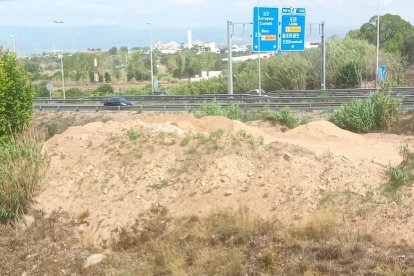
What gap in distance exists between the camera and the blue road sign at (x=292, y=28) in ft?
119

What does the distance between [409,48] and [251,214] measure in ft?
195

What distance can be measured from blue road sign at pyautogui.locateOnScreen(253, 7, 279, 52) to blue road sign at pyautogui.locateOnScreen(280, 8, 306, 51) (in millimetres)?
498

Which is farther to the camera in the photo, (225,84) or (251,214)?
(225,84)

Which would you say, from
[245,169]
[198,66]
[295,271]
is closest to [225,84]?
[198,66]

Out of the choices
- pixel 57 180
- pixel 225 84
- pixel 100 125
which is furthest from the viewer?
pixel 225 84

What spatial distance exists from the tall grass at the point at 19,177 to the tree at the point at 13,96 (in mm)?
6806

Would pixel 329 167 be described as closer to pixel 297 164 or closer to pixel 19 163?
pixel 297 164

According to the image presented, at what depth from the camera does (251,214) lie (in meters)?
11.5

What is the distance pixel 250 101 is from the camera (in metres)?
35.4

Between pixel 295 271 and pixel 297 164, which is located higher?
pixel 297 164

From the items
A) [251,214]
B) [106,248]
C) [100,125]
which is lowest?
[106,248]

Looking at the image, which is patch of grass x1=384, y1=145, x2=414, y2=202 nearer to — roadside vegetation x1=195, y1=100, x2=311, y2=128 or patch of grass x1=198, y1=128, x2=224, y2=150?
patch of grass x1=198, y1=128, x2=224, y2=150

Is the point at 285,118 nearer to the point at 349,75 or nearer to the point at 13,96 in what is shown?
the point at 13,96

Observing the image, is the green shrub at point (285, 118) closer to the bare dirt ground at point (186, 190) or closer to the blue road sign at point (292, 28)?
the bare dirt ground at point (186, 190)
